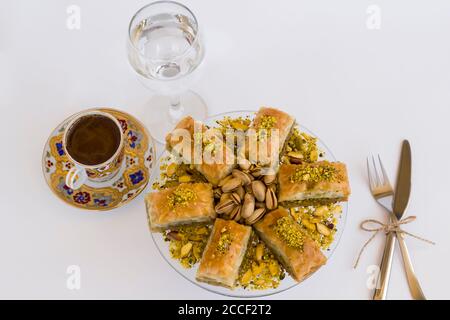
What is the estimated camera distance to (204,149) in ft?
4.06

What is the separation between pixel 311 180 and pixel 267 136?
164 mm

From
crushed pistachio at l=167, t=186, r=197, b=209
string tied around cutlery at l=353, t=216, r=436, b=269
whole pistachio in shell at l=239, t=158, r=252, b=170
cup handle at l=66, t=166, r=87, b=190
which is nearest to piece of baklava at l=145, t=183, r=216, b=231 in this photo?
crushed pistachio at l=167, t=186, r=197, b=209

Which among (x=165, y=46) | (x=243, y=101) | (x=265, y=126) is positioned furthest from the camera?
(x=243, y=101)

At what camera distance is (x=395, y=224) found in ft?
4.39

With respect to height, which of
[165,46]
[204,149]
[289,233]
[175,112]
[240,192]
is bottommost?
[289,233]

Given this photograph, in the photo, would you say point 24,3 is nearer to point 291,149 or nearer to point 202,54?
point 202,54

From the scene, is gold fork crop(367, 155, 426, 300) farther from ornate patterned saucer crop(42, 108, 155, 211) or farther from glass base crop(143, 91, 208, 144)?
ornate patterned saucer crop(42, 108, 155, 211)

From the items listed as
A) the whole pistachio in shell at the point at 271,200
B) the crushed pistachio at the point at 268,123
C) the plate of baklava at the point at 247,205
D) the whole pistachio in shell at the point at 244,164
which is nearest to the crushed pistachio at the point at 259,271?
the plate of baklava at the point at 247,205

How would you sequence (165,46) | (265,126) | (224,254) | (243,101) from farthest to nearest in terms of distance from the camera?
1. (243,101)
2. (165,46)
3. (265,126)
4. (224,254)

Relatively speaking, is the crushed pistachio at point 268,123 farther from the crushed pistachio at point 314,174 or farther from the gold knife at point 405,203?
the gold knife at point 405,203

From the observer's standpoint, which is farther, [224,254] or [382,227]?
[382,227]

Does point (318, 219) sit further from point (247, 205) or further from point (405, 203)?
point (405, 203)

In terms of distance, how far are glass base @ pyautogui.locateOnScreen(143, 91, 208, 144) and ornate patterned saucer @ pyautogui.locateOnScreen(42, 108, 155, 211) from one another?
84mm

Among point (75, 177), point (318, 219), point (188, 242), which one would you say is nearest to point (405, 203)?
point (318, 219)
